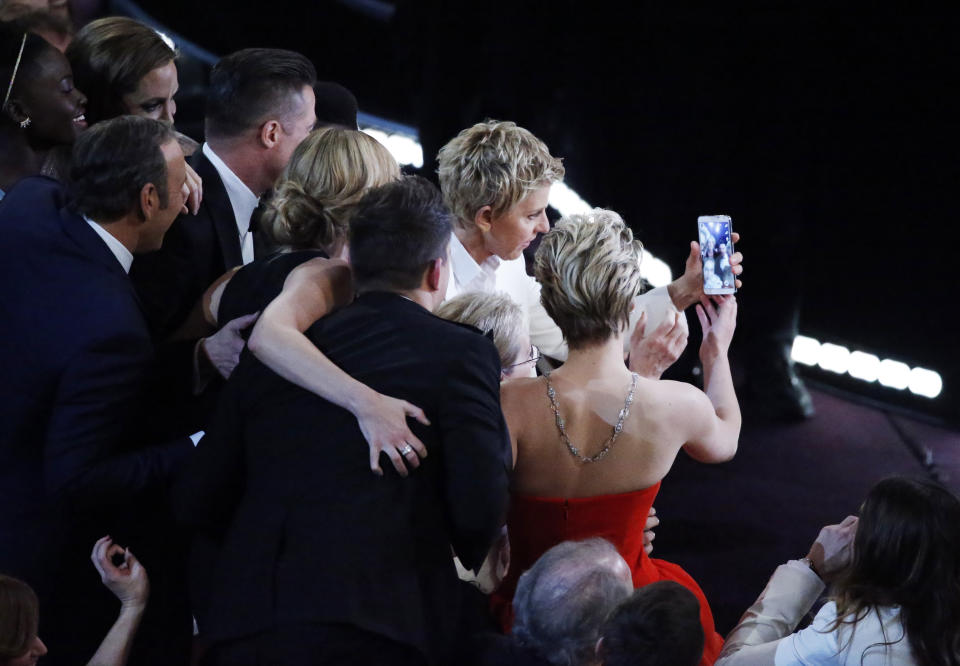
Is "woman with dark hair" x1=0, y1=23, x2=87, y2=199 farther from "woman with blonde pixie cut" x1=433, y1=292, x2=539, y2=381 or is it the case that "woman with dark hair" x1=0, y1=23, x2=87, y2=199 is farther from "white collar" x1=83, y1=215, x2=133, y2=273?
"woman with blonde pixie cut" x1=433, y1=292, x2=539, y2=381

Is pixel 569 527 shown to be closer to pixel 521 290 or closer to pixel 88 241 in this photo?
pixel 521 290

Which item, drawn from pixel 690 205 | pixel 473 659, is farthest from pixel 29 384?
pixel 690 205

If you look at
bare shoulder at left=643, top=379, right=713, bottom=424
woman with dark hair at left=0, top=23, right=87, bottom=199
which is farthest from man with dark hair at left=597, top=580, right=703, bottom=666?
woman with dark hair at left=0, top=23, right=87, bottom=199

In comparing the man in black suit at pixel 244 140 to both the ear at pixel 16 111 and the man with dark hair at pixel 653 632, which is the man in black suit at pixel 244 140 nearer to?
the ear at pixel 16 111

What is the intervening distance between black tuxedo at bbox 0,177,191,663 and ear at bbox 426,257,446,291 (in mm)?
619

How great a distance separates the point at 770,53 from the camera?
5.32 m

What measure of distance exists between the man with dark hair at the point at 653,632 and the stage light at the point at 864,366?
408cm

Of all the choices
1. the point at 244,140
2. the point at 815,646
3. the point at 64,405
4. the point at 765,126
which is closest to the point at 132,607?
the point at 64,405

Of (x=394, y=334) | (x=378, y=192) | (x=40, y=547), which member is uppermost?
(x=378, y=192)

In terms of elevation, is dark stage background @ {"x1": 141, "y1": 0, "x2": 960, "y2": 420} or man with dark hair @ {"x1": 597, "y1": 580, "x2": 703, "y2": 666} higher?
dark stage background @ {"x1": 141, "y1": 0, "x2": 960, "y2": 420}

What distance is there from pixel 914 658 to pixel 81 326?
1.58 meters

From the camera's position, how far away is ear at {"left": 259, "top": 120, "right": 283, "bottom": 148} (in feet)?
9.12

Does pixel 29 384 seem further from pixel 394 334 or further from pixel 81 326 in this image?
pixel 394 334

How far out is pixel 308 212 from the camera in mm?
2193
